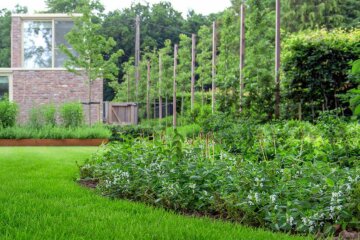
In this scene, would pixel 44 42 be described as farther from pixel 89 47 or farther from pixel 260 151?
pixel 260 151

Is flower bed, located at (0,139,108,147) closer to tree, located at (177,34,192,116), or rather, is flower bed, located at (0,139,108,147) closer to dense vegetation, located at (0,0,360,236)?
dense vegetation, located at (0,0,360,236)

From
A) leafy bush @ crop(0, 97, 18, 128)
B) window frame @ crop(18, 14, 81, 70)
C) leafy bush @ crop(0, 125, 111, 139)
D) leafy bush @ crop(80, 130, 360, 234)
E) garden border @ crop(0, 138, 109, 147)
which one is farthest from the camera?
window frame @ crop(18, 14, 81, 70)

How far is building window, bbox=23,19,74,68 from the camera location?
19672mm

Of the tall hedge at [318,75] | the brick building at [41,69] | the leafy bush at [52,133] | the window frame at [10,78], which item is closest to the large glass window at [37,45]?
the brick building at [41,69]

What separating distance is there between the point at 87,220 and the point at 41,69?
17088mm

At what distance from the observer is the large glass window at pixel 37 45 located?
776 inches

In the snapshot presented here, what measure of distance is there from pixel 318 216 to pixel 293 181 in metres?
0.48

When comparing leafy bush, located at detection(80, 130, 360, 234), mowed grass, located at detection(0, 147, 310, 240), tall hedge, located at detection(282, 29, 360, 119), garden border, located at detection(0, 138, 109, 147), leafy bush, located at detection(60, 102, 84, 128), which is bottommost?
garden border, located at detection(0, 138, 109, 147)

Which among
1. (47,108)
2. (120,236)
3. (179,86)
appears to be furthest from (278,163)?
(179,86)

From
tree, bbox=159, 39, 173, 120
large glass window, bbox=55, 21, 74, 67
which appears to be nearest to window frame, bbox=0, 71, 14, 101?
large glass window, bbox=55, 21, 74, 67

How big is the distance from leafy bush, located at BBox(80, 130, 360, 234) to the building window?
15.6 metres

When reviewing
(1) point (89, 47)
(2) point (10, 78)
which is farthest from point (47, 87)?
(1) point (89, 47)

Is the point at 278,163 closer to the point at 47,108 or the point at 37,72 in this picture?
the point at 47,108

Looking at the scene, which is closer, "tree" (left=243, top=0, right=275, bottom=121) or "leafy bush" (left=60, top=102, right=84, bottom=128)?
"tree" (left=243, top=0, right=275, bottom=121)
